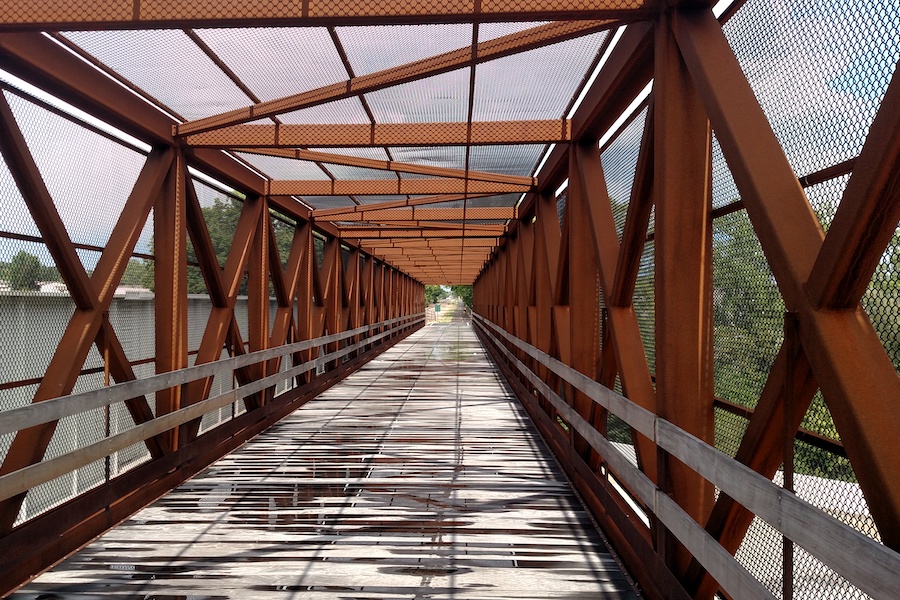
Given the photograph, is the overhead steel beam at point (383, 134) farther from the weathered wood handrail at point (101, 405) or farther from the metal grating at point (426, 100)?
the weathered wood handrail at point (101, 405)

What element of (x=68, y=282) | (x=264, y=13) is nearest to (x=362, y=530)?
(x=68, y=282)

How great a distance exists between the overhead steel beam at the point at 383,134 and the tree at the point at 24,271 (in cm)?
224

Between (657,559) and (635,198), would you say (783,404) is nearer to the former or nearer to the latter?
(657,559)

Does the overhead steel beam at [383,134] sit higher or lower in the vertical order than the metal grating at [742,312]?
higher

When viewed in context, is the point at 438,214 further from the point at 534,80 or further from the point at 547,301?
the point at 534,80

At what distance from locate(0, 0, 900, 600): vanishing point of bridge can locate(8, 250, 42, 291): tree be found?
16 millimetres

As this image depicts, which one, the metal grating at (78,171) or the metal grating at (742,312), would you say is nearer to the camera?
the metal grating at (742,312)

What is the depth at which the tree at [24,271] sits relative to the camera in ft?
13.4

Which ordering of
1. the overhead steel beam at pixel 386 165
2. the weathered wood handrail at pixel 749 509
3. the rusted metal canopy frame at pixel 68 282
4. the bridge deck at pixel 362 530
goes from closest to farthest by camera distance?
A: the weathered wood handrail at pixel 749 509, the bridge deck at pixel 362 530, the rusted metal canopy frame at pixel 68 282, the overhead steel beam at pixel 386 165

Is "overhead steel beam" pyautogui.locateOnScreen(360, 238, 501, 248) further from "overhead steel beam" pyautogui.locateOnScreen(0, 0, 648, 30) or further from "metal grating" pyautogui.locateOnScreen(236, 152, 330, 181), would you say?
"overhead steel beam" pyautogui.locateOnScreen(0, 0, 648, 30)

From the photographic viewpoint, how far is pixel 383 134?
20.6ft

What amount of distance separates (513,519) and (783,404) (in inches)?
104

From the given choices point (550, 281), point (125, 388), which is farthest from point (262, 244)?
point (125, 388)

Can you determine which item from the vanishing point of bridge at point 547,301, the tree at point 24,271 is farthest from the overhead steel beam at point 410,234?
the tree at point 24,271
